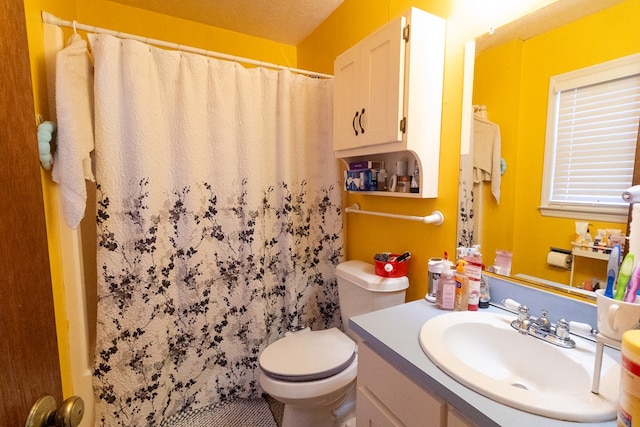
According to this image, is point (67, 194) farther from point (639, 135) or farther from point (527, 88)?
point (639, 135)

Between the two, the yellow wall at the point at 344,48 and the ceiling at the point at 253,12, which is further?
the ceiling at the point at 253,12

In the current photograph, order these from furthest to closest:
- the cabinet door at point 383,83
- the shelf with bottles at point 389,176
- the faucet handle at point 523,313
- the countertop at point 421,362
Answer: the shelf with bottles at point 389,176 → the cabinet door at point 383,83 → the faucet handle at point 523,313 → the countertop at point 421,362

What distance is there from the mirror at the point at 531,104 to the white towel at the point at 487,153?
0.07 ft

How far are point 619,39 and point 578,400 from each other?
2.97 feet

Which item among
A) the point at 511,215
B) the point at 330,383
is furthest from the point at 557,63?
the point at 330,383

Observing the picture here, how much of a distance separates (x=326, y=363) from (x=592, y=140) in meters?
1.23

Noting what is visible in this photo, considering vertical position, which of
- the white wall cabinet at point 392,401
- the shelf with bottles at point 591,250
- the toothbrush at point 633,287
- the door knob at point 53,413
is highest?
the shelf with bottles at point 591,250

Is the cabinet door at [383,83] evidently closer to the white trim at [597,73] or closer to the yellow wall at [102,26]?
the white trim at [597,73]

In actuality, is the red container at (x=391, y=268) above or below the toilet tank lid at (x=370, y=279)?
above

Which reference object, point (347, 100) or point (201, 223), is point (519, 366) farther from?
point (201, 223)

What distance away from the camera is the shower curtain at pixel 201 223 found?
1.36 m

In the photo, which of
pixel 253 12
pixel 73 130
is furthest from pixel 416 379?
pixel 253 12

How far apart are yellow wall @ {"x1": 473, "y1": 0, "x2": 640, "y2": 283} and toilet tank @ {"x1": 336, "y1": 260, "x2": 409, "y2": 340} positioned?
1.42 ft

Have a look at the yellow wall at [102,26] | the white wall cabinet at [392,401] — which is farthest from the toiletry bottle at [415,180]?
the yellow wall at [102,26]
